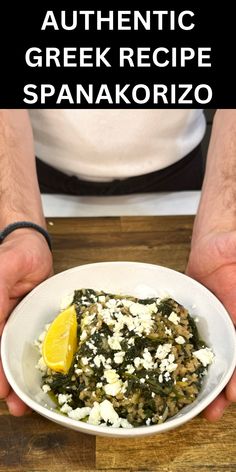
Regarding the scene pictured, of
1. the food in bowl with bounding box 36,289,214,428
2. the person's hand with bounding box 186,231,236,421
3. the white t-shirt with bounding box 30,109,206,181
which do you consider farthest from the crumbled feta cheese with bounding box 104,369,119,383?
the white t-shirt with bounding box 30,109,206,181

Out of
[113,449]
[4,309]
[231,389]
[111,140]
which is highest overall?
[111,140]

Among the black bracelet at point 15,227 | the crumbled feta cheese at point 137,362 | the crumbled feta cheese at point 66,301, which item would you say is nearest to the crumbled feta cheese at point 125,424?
the crumbled feta cheese at point 137,362

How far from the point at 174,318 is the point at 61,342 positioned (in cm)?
25

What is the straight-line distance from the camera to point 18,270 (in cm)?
126

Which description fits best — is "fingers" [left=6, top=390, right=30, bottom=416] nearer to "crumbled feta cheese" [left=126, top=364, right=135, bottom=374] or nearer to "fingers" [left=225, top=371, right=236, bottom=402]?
"crumbled feta cheese" [left=126, top=364, right=135, bottom=374]

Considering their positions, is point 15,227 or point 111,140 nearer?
point 15,227

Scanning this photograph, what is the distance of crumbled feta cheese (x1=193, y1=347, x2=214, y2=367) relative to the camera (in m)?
1.14

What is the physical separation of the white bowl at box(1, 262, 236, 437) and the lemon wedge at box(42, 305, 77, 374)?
0.06 metres

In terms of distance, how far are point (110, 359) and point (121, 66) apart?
41.2 inches

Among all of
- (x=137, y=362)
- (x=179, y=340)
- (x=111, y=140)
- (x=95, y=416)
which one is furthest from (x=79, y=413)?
(x=111, y=140)

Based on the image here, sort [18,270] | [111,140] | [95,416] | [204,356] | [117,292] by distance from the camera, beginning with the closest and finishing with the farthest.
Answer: [95,416]
[204,356]
[18,270]
[117,292]
[111,140]

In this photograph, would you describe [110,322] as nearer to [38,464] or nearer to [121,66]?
[38,464]

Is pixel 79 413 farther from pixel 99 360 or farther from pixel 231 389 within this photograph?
pixel 231 389

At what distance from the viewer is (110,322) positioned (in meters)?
1.15
